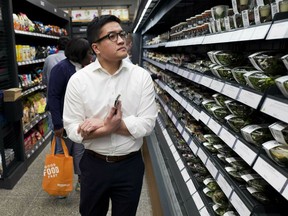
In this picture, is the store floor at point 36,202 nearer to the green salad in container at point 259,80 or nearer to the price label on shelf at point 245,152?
the price label on shelf at point 245,152

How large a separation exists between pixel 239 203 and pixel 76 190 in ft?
7.46

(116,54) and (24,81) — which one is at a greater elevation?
(116,54)

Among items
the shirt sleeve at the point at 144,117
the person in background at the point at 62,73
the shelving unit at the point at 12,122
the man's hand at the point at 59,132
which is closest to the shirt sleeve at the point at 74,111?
the shirt sleeve at the point at 144,117

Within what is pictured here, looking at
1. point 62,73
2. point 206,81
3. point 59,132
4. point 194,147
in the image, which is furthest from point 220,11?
point 59,132

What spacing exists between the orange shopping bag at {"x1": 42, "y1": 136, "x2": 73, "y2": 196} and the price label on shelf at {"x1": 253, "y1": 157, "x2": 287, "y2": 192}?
1.79 metres

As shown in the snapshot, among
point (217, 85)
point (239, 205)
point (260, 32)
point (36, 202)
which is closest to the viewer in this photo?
point (260, 32)

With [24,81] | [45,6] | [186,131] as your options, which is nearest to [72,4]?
[45,6]

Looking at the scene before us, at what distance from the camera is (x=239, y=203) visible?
1237 millimetres

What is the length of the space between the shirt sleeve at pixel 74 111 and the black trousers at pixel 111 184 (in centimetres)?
21

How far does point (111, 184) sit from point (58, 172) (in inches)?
43.1

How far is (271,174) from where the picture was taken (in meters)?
0.97

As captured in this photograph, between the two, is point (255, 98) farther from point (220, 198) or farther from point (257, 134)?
point (220, 198)

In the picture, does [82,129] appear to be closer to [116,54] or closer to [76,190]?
[116,54]

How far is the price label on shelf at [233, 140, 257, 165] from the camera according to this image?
3.70ft
